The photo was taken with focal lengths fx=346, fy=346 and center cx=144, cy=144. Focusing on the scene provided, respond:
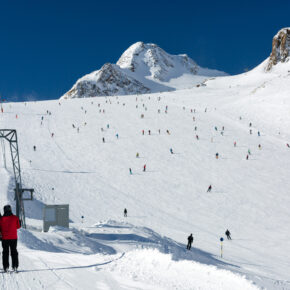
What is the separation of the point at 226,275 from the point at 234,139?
4010 cm

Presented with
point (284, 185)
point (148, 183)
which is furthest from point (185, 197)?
point (284, 185)

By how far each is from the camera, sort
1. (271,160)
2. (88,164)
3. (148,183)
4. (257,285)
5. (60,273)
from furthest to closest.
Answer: (271,160) → (88,164) → (148,183) → (60,273) → (257,285)

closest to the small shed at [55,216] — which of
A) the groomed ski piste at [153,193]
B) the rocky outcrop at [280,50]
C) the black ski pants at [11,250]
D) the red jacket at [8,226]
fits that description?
the groomed ski piste at [153,193]

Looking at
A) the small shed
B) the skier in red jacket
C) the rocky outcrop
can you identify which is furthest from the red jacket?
the rocky outcrop

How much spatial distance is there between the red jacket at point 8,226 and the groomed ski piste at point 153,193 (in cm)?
74

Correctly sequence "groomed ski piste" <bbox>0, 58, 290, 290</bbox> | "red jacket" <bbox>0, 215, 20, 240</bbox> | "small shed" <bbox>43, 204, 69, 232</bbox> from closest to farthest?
1. "red jacket" <bbox>0, 215, 20, 240</bbox>
2. "groomed ski piste" <bbox>0, 58, 290, 290</bbox>
3. "small shed" <bbox>43, 204, 69, 232</bbox>

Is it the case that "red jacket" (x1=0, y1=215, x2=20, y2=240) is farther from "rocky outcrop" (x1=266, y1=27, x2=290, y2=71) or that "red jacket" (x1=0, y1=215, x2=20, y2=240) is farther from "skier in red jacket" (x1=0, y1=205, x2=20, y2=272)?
"rocky outcrop" (x1=266, y1=27, x2=290, y2=71)

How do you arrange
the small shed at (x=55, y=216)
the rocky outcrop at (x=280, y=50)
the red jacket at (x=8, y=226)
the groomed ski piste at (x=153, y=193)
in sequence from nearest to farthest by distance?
1. the red jacket at (x=8, y=226)
2. the groomed ski piste at (x=153, y=193)
3. the small shed at (x=55, y=216)
4. the rocky outcrop at (x=280, y=50)

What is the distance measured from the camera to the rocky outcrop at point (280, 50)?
12700cm

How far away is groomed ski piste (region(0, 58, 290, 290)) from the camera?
7.81m

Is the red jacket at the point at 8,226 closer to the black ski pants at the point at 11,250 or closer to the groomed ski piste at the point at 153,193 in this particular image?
the black ski pants at the point at 11,250

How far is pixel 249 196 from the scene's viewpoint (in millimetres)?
30859

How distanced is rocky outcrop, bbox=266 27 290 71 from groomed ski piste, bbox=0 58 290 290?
66970 millimetres

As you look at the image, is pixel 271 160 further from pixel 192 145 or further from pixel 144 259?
pixel 144 259
